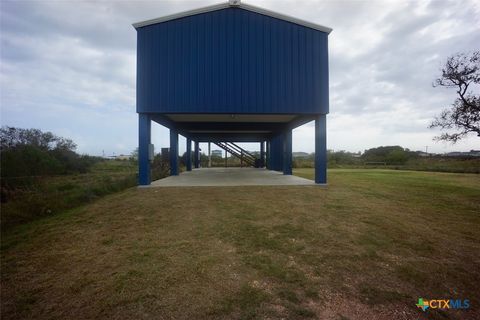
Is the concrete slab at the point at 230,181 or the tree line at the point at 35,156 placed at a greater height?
the tree line at the point at 35,156

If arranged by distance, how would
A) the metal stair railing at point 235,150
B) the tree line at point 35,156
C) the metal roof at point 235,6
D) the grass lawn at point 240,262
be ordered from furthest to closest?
the metal stair railing at point 235,150
the tree line at point 35,156
the metal roof at point 235,6
the grass lawn at point 240,262

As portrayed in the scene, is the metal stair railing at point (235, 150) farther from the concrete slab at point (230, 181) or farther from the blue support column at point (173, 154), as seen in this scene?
the concrete slab at point (230, 181)

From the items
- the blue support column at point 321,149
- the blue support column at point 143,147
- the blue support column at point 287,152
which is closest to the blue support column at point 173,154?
the blue support column at point 143,147

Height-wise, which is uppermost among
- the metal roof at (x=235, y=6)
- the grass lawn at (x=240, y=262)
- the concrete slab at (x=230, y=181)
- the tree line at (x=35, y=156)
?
the metal roof at (x=235, y=6)

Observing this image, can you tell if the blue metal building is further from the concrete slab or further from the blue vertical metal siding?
the concrete slab

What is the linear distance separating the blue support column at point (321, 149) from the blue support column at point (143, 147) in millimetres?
6582

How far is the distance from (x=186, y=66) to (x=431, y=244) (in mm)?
8704

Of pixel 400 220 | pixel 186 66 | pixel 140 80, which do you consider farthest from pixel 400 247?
pixel 140 80

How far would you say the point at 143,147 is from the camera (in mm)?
8727

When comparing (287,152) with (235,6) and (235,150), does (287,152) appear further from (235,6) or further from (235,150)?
(235,150)

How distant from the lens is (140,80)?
871cm

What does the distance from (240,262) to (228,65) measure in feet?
24.7

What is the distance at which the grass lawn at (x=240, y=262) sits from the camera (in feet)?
7.66

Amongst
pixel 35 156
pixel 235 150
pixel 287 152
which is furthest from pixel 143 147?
pixel 235 150
